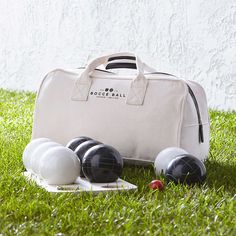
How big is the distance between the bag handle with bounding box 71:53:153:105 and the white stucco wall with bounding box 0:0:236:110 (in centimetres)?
203

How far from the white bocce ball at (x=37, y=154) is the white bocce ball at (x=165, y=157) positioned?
43cm

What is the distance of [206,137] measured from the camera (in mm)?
3020

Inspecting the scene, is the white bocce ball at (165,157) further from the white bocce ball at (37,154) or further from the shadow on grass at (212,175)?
the white bocce ball at (37,154)

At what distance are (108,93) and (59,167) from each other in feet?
2.03

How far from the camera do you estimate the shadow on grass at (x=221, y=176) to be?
8.18 ft

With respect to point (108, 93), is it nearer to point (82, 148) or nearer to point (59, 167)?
point (82, 148)

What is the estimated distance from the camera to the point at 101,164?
8.02 ft

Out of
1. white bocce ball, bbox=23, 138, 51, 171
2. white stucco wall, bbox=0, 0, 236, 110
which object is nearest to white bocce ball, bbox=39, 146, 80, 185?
white bocce ball, bbox=23, 138, 51, 171

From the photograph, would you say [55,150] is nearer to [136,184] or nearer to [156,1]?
[136,184]

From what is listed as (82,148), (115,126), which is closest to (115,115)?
(115,126)

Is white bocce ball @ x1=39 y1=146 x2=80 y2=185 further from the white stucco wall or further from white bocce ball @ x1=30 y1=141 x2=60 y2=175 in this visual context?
the white stucco wall

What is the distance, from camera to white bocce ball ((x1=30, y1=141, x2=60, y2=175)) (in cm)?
256

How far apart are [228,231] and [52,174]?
0.79m

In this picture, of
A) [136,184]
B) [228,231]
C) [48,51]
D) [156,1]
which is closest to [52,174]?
[136,184]
